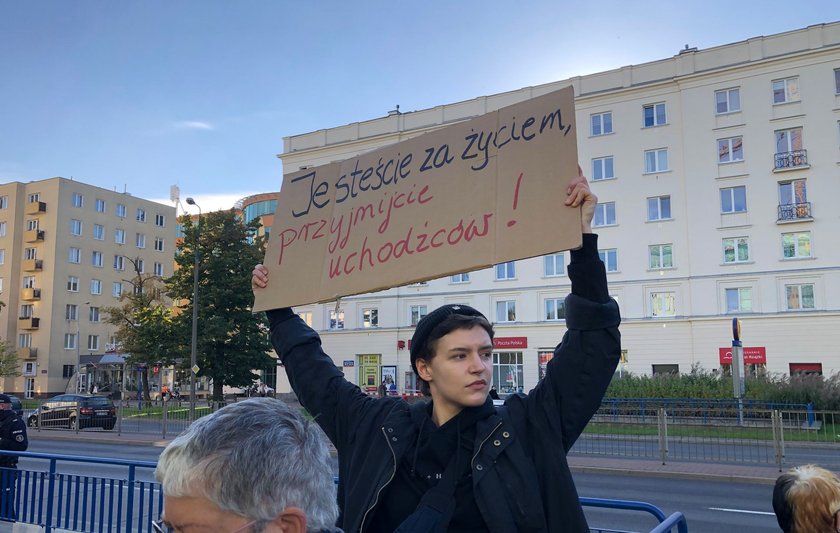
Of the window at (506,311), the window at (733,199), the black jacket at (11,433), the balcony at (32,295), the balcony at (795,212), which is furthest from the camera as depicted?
the balcony at (32,295)

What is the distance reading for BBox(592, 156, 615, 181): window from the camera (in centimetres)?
4434

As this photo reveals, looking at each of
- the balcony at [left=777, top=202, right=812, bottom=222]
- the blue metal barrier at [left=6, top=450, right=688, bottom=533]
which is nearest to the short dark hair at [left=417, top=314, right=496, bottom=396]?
the blue metal barrier at [left=6, top=450, right=688, bottom=533]

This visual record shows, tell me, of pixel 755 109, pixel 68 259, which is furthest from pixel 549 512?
pixel 68 259

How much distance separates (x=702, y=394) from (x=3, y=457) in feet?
87.1

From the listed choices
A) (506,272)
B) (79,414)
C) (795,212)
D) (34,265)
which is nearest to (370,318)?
(506,272)

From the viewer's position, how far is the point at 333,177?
11.6 feet

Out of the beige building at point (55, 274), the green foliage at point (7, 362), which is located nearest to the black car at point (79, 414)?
the green foliage at point (7, 362)

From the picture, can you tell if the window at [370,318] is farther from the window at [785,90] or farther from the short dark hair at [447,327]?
the short dark hair at [447,327]

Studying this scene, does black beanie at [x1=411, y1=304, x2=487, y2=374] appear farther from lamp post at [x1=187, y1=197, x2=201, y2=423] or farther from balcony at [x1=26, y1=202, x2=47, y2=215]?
balcony at [x1=26, y1=202, x2=47, y2=215]

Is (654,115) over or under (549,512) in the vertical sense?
over

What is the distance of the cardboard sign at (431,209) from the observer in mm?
2656

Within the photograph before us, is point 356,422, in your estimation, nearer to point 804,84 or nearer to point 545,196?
point 545,196

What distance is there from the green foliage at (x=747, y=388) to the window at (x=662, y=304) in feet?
32.0

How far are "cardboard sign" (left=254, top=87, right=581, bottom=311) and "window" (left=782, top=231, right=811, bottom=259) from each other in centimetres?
4086
